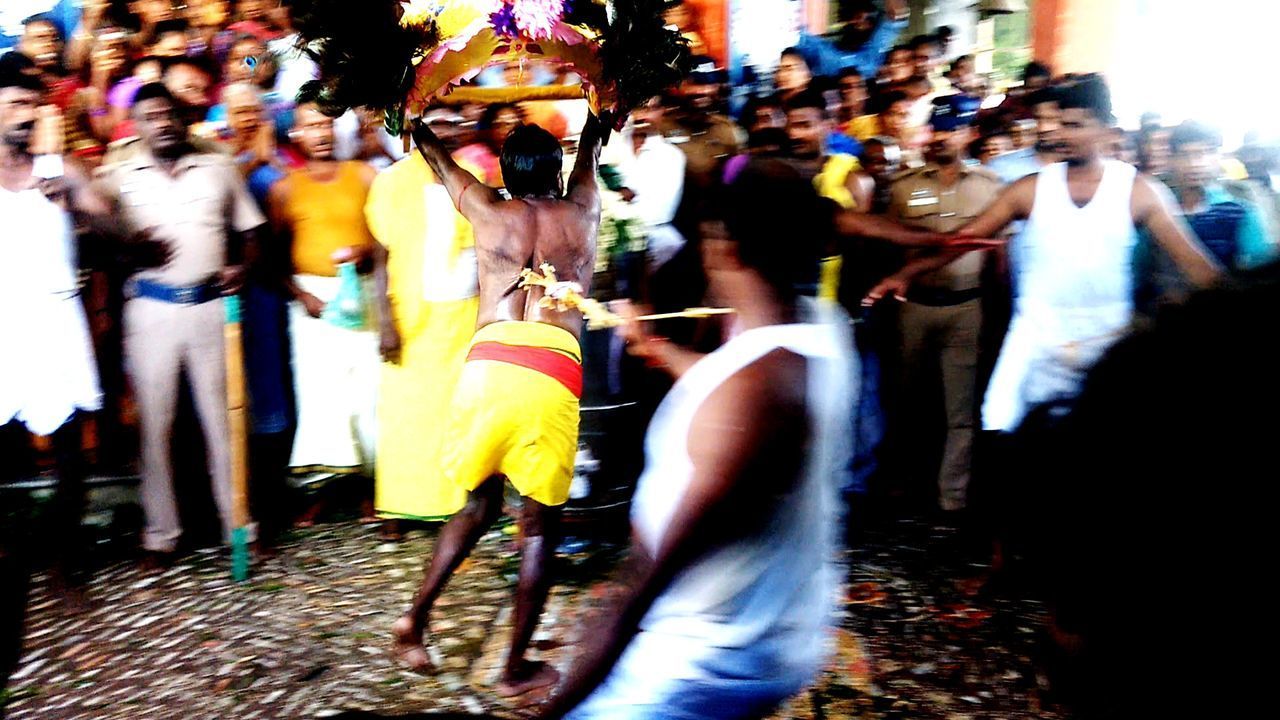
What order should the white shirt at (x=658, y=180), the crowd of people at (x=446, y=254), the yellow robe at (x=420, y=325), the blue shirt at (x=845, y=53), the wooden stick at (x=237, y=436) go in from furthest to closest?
the blue shirt at (x=845, y=53) → the white shirt at (x=658, y=180) → the yellow robe at (x=420, y=325) → the wooden stick at (x=237, y=436) → the crowd of people at (x=446, y=254)

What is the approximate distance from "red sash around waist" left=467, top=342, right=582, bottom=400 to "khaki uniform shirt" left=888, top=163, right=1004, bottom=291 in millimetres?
2283

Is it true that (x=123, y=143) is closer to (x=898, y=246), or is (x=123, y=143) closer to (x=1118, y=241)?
(x=898, y=246)

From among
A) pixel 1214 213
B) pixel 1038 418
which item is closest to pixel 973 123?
pixel 1214 213

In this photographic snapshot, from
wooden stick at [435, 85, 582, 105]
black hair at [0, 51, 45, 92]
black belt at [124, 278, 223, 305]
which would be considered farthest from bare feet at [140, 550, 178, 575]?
wooden stick at [435, 85, 582, 105]

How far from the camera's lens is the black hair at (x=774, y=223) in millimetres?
2385

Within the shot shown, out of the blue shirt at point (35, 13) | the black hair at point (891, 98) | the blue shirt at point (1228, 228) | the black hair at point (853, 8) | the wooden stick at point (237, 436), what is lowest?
the wooden stick at point (237, 436)

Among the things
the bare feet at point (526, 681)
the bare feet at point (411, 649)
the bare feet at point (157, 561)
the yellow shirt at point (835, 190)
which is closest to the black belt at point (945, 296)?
the yellow shirt at point (835, 190)

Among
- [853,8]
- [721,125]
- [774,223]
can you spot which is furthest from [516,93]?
[853,8]

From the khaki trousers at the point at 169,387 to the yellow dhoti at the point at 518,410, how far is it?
69.5 inches

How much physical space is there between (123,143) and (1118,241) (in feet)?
14.9

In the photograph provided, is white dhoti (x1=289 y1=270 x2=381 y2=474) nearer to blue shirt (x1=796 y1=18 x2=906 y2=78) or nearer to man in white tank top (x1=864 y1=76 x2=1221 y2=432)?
man in white tank top (x1=864 y1=76 x2=1221 y2=432)

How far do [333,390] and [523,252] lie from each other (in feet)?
7.28

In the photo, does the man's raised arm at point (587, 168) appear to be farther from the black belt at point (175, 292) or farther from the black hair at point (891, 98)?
the black hair at point (891, 98)

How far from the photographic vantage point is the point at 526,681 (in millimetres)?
4203
